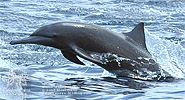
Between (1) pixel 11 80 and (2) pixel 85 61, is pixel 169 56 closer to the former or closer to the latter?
(2) pixel 85 61

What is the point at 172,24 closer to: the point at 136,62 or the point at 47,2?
the point at 47,2

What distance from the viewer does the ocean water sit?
1020cm

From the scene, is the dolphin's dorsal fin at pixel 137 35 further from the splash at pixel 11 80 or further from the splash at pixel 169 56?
the splash at pixel 11 80

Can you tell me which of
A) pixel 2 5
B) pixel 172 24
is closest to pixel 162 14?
pixel 172 24

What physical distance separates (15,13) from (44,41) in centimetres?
1107

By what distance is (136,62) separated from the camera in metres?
11.7

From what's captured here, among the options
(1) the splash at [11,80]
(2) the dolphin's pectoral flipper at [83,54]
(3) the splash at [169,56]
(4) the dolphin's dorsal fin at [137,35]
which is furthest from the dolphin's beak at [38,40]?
(3) the splash at [169,56]

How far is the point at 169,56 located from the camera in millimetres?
13977

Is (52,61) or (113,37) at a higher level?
(113,37)

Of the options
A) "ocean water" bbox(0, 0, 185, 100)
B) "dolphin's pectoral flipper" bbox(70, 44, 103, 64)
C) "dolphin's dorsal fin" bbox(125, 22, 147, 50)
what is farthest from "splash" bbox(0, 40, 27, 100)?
"dolphin's dorsal fin" bbox(125, 22, 147, 50)

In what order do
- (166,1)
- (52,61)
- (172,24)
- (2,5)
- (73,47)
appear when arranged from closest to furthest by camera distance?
(73,47) < (52,61) < (172,24) < (2,5) < (166,1)

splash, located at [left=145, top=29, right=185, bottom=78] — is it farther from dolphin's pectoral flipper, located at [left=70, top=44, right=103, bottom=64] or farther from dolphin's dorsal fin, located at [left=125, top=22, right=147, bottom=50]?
dolphin's pectoral flipper, located at [left=70, top=44, right=103, bottom=64]

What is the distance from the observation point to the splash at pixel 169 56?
12.5 m

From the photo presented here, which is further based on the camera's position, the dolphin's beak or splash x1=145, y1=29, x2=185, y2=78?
splash x1=145, y1=29, x2=185, y2=78
